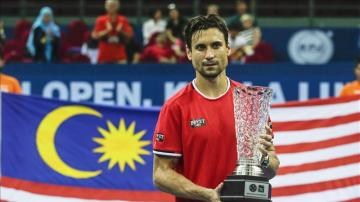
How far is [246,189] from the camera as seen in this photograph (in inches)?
202

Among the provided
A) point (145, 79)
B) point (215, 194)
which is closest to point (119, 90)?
point (145, 79)

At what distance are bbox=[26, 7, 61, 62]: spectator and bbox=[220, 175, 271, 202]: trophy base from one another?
1107 centimetres

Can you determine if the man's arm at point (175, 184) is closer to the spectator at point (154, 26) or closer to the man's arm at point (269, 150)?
the man's arm at point (269, 150)

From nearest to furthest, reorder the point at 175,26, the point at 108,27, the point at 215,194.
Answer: the point at 215,194, the point at 108,27, the point at 175,26

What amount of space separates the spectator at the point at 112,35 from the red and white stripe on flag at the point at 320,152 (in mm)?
6144

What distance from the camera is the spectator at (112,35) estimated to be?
15.1 meters

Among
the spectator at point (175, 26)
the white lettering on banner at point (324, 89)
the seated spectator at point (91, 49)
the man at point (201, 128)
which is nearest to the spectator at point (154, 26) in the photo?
the spectator at point (175, 26)

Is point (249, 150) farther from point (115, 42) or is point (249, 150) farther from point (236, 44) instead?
point (236, 44)

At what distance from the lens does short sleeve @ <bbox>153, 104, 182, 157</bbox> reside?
5434 millimetres

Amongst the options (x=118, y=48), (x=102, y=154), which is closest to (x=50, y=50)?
(x=118, y=48)

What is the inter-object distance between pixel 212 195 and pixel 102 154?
4.24 meters

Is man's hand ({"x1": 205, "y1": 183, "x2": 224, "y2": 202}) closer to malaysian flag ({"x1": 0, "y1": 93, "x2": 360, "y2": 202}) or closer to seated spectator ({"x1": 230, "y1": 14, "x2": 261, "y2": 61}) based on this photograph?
malaysian flag ({"x1": 0, "y1": 93, "x2": 360, "y2": 202})

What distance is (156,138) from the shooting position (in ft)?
→ 18.0

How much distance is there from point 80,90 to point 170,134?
771 centimetres
